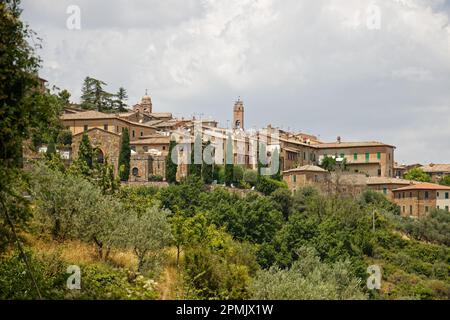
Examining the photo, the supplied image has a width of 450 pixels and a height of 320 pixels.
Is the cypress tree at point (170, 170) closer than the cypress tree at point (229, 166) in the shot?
Yes

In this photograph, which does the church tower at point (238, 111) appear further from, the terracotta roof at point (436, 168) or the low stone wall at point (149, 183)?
the low stone wall at point (149, 183)

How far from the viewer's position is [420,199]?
67.4 metres

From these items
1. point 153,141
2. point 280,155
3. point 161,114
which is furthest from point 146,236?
point 161,114

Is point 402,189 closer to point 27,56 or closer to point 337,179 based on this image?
point 337,179

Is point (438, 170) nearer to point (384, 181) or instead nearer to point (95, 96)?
point (384, 181)

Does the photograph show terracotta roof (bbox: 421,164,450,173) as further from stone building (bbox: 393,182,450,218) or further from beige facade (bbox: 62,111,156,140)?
beige facade (bbox: 62,111,156,140)

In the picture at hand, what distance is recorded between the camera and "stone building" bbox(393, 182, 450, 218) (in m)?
67.2

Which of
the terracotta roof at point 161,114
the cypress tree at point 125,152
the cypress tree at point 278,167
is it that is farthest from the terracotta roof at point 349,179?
the terracotta roof at point 161,114

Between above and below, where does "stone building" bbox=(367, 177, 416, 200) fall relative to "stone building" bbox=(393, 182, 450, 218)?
above

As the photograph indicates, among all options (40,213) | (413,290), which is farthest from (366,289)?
(40,213)

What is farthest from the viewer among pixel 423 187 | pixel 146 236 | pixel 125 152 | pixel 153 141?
pixel 423 187

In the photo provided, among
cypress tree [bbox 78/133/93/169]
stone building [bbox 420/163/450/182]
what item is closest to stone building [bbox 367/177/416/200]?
stone building [bbox 420/163/450/182]

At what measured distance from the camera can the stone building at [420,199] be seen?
220 feet
